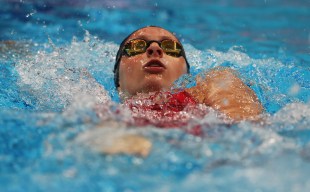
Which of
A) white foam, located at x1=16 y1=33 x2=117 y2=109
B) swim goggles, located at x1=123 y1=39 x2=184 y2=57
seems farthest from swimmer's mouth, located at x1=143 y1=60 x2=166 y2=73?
white foam, located at x1=16 y1=33 x2=117 y2=109

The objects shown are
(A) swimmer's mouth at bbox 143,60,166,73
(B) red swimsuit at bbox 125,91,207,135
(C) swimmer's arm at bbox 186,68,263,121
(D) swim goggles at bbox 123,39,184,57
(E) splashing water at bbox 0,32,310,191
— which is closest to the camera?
(E) splashing water at bbox 0,32,310,191

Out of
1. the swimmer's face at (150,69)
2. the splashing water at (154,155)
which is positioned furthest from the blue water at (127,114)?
the swimmer's face at (150,69)

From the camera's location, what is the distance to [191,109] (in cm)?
211

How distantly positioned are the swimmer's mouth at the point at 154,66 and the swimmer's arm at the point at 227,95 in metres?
0.21

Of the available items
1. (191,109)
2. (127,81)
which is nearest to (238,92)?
(191,109)

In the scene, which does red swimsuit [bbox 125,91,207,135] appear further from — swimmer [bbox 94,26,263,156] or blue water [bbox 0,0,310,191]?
blue water [bbox 0,0,310,191]

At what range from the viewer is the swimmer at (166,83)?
227cm

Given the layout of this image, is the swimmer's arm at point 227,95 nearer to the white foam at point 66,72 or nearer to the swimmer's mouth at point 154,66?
the swimmer's mouth at point 154,66

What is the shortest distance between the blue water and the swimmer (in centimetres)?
14

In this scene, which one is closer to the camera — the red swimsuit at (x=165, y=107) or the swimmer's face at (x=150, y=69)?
the red swimsuit at (x=165, y=107)

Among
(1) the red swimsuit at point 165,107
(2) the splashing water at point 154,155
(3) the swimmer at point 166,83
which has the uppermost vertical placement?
(3) the swimmer at point 166,83

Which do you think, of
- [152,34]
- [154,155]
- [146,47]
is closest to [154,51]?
[146,47]

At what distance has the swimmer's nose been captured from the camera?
8.29ft

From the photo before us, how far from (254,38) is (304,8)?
38.0 inches
